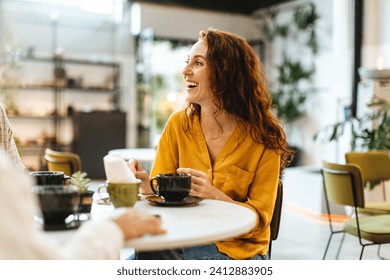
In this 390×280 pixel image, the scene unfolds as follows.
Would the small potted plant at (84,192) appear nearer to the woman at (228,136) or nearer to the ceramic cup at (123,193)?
the ceramic cup at (123,193)

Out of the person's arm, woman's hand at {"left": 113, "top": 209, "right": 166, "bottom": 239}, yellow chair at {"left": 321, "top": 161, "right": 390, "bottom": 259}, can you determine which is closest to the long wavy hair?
woman's hand at {"left": 113, "top": 209, "right": 166, "bottom": 239}

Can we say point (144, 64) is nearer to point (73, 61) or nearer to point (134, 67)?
point (134, 67)

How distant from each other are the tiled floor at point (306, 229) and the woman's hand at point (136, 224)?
1.70 metres

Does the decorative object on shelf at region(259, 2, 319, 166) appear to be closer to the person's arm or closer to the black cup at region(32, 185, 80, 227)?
the black cup at region(32, 185, 80, 227)

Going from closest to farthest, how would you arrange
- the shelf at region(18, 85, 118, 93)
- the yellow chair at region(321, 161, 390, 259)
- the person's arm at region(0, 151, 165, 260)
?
1. the person's arm at region(0, 151, 165, 260)
2. the yellow chair at region(321, 161, 390, 259)
3. the shelf at region(18, 85, 118, 93)

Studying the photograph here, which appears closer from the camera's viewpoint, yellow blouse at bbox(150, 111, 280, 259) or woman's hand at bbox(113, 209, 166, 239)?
woman's hand at bbox(113, 209, 166, 239)

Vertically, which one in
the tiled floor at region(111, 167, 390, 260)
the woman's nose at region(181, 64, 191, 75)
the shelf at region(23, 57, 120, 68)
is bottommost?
the tiled floor at region(111, 167, 390, 260)

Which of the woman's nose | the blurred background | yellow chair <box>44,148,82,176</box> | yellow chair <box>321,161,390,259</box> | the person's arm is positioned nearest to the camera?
the person's arm

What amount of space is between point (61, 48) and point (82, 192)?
25.9ft

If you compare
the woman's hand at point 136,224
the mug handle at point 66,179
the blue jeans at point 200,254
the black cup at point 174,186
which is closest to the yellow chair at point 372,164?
the blue jeans at point 200,254

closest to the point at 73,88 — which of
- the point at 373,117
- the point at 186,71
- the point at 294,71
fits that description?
the point at 294,71

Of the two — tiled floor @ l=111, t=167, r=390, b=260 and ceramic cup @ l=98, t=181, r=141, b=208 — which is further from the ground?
ceramic cup @ l=98, t=181, r=141, b=208

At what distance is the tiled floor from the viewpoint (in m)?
3.80
